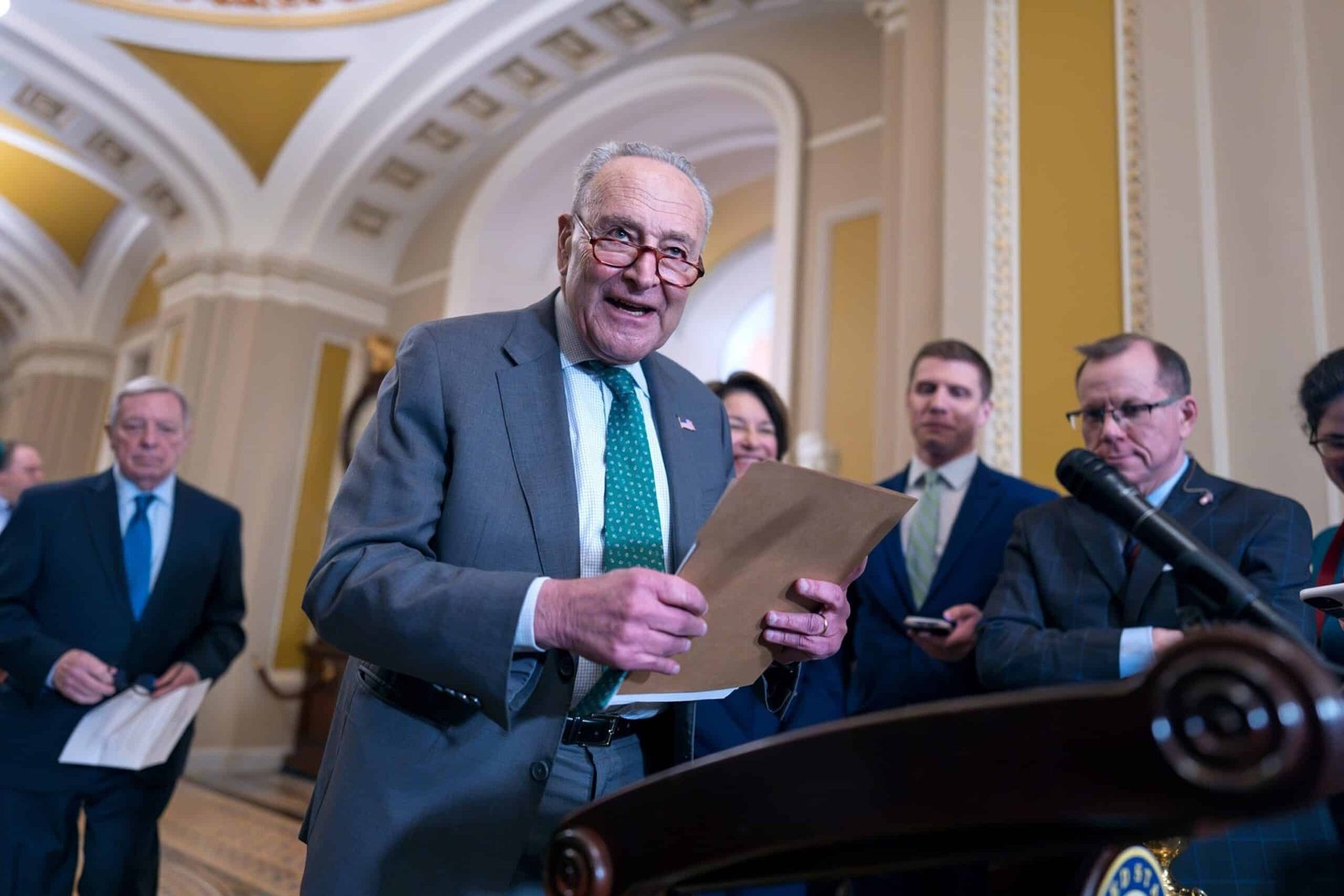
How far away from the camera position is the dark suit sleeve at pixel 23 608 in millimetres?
2326

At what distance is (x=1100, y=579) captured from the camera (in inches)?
70.2

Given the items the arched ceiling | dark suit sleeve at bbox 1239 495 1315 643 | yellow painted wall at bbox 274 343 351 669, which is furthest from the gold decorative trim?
yellow painted wall at bbox 274 343 351 669

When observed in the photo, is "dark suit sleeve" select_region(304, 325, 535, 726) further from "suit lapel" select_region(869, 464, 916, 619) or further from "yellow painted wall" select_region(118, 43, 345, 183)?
"yellow painted wall" select_region(118, 43, 345, 183)

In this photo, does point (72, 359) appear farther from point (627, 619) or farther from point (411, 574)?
point (627, 619)

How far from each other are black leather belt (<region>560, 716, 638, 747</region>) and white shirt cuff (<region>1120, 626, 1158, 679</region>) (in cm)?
86

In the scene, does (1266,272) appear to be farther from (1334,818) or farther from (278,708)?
(278,708)

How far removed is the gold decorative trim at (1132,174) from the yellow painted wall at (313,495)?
20.2ft

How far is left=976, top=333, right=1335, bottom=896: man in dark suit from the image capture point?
1.48 meters

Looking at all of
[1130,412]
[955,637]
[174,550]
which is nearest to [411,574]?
[955,637]

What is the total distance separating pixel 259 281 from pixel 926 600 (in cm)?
696

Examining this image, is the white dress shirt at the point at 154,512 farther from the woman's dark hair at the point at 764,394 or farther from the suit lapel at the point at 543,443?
the suit lapel at the point at 543,443

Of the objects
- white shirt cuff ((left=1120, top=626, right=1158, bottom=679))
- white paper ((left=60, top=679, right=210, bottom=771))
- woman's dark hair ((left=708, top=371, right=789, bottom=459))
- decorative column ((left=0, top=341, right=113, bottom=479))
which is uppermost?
decorative column ((left=0, top=341, right=113, bottom=479))

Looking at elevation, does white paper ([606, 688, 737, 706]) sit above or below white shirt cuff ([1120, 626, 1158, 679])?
below

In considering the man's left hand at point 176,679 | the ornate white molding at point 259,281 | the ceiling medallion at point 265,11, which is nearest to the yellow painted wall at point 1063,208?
the man's left hand at point 176,679
